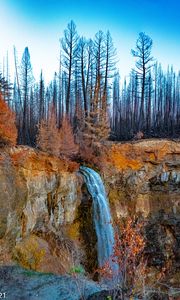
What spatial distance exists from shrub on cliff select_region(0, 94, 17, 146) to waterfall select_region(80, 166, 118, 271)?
687 centimetres

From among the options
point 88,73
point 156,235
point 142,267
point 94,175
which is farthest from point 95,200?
point 88,73

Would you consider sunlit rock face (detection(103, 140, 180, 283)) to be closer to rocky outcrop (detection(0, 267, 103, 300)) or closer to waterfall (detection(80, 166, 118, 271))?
waterfall (detection(80, 166, 118, 271))

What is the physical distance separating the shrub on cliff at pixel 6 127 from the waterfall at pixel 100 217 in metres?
6.87

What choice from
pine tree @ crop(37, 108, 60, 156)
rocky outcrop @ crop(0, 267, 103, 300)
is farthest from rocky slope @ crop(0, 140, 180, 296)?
rocky outcrop @ crop(0, 267, 103, 300)

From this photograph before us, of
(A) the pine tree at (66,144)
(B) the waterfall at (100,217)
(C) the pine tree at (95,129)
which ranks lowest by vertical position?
(B) the waterfall at (100,217)

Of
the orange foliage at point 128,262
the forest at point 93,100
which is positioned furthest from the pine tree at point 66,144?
the orange foliage at point 128,262

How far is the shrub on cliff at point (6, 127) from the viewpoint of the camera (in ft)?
→ 44.1

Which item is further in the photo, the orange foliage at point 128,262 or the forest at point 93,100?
the forest at point 93,100

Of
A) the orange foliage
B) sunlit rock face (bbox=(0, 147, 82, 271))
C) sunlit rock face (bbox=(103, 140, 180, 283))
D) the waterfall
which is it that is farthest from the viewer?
sunlit rock face (bbox=(103, 140, 180, 283))

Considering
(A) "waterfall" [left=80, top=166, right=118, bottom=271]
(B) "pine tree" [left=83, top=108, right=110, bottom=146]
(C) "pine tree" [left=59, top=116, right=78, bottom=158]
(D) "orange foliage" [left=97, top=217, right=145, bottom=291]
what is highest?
(B) "pine tree" [left=83, top=108, right=110, bottom=146]

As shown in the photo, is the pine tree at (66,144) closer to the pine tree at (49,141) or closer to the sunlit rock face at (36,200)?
the sunlit rock face at (36,200)

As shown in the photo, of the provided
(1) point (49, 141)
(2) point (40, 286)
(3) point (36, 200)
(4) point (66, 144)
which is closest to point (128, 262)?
(2) point (40, 286)

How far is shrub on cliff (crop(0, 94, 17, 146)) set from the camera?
13.4 metres

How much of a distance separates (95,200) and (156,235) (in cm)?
746
